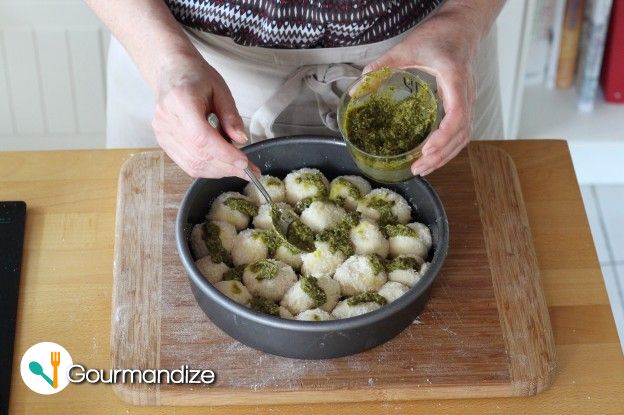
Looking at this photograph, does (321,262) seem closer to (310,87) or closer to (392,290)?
(392,290)

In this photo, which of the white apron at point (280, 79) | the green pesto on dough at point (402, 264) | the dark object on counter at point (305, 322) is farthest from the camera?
the white apron at point (280, 79)

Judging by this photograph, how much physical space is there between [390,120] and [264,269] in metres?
0.25

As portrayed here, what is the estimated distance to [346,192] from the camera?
3.99ft

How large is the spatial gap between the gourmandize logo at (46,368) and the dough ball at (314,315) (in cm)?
29

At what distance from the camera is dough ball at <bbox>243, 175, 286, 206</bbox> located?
1217 mm

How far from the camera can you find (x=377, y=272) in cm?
111

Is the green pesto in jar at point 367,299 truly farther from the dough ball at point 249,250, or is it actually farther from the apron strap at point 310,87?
the apron strap at point 310,87

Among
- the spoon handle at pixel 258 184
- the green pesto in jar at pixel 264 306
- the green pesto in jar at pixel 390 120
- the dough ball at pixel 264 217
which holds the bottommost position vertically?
the green pesto in jar at pixel 264 306

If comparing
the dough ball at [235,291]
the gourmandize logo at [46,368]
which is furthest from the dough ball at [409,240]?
the gourmandize logo at [46,368]

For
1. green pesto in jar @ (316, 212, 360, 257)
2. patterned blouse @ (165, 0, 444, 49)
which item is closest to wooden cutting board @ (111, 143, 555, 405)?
green pesto in jar @ (316, 212, 360, 257)

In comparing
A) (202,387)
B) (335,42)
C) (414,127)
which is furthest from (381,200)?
(202,387)

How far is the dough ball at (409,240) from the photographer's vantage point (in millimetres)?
1150

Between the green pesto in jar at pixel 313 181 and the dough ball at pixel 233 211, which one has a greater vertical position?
the green pesto in jar at pixel 313 181

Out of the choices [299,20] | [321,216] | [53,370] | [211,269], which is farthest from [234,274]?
[299,20]
